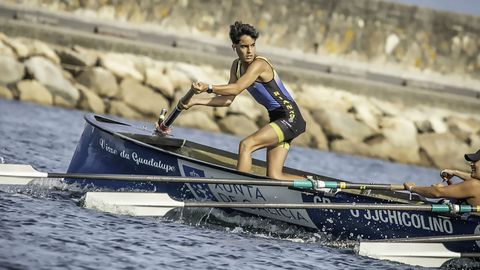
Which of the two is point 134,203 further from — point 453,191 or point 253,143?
point 453,191

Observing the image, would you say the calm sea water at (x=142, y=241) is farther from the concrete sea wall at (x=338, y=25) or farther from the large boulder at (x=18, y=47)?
the concrete sea wall at (x=338, y=25)

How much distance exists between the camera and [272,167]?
49.2ft

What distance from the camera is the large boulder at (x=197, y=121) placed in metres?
28.0

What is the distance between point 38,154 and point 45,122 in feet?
15.6

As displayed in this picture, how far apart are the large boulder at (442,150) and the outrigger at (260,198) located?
14559 millimetres

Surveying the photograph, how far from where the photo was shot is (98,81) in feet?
92.6

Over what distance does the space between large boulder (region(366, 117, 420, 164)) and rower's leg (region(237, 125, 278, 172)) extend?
49.5 feet

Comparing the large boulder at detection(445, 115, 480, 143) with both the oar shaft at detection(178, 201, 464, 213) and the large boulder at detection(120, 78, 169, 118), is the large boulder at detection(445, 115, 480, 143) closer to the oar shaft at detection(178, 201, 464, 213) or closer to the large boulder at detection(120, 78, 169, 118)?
the large boulder at detection(120, 78, 169, 118)

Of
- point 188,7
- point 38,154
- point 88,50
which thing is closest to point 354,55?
point 188,7

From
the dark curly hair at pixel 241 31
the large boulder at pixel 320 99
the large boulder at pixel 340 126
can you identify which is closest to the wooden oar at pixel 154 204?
the dark curly hair at pixel 241 31

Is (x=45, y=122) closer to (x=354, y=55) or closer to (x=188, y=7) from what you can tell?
(x=188, y=7)

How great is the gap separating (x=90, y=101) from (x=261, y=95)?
13385 mm

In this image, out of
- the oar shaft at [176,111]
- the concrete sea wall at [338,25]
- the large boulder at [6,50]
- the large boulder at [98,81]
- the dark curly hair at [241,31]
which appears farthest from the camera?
the concrete sea wall at [338,25]

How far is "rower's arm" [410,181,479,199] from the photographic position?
13.8 meters
